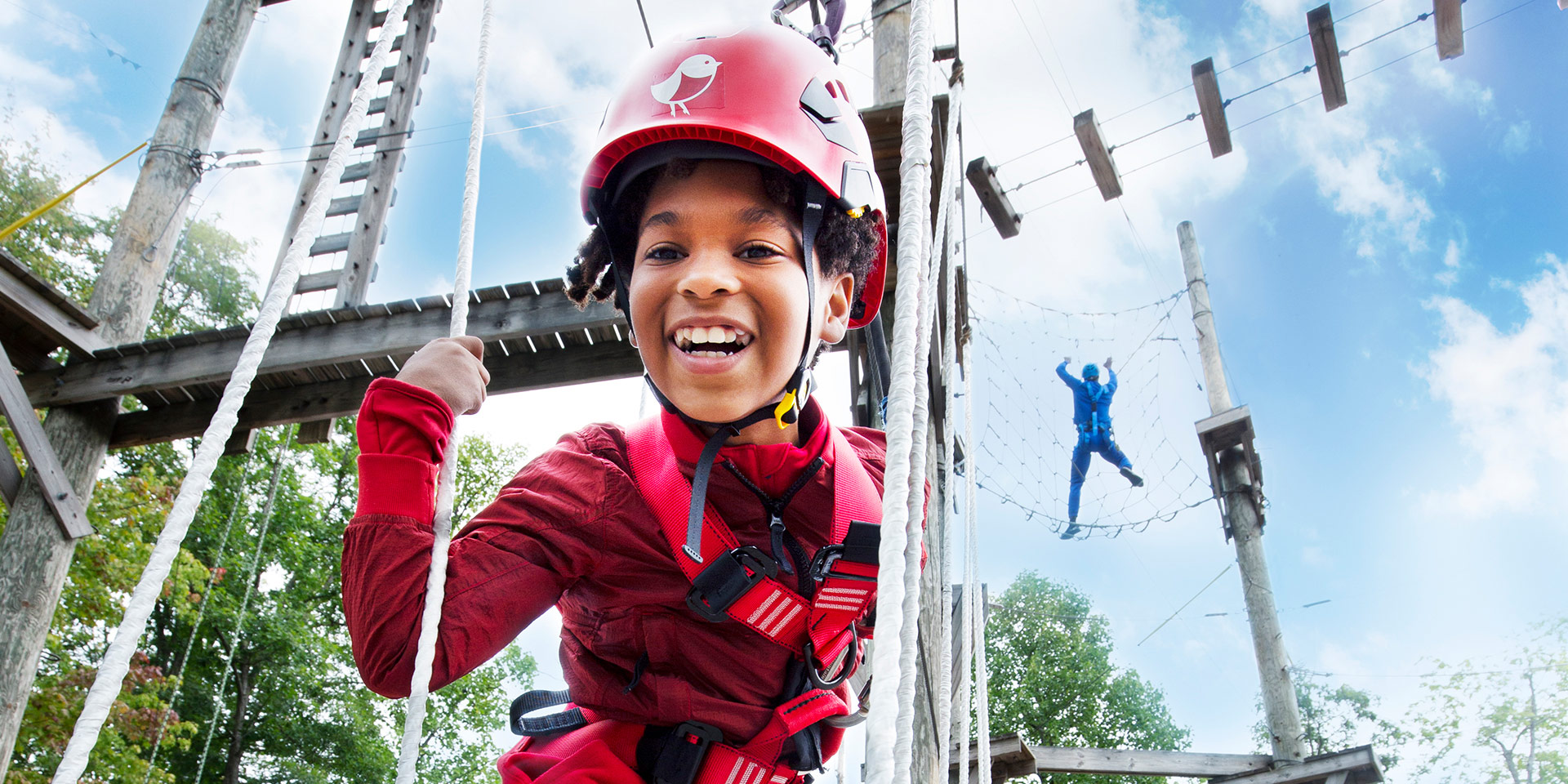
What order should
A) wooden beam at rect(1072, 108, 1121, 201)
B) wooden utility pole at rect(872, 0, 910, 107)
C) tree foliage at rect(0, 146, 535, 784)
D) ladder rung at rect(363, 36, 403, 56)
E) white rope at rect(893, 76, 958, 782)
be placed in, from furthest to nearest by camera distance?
tree foliage at rect(0, 146, 535, 784) → wooden beam at rect(1072, 108, 1121, 201) → ladder rung at rect(363, 36, 403, 56) → wooden utility pole at rect(872, 0, 910, 107) → white rope at rect(893, 76, 958, 782)

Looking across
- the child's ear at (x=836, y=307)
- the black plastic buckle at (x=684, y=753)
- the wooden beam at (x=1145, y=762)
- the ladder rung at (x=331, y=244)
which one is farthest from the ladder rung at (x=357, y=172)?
the wooden beam at (x=1145, y=762)

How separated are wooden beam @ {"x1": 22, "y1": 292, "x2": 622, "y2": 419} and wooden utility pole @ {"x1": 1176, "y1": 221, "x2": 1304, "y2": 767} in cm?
514

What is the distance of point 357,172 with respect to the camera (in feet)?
16.1

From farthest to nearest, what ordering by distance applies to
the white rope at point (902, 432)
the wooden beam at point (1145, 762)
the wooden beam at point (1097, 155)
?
the wooden beam at point (1097, 155), the wooden beam at point (1145, 762), the white rope at point (902, 432)

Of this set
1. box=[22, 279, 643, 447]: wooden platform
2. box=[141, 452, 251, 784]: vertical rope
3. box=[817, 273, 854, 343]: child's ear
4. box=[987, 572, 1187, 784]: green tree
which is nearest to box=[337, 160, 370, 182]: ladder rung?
box=[22, 279, 643, 447]: wooden platform

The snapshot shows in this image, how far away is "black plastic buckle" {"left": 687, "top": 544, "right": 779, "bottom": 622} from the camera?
1.18 meters

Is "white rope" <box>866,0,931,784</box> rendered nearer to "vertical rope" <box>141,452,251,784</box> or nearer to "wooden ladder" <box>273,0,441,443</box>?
"wooden ladder" <box>273,0,441,443</box>

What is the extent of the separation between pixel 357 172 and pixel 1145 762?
5758 mm

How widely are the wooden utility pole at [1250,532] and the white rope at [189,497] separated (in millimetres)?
6398

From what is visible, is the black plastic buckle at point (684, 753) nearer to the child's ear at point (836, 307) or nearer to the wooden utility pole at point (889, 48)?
the child's ear at point (836, 307)

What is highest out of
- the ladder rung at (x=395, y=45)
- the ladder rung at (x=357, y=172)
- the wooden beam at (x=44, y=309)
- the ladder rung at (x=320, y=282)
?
the ladder rung at (x=395, y=45)

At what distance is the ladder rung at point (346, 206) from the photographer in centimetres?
477

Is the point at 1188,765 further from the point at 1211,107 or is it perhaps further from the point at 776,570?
the point at 776,570

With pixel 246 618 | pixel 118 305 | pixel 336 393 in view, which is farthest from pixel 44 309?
pixel 246 618
